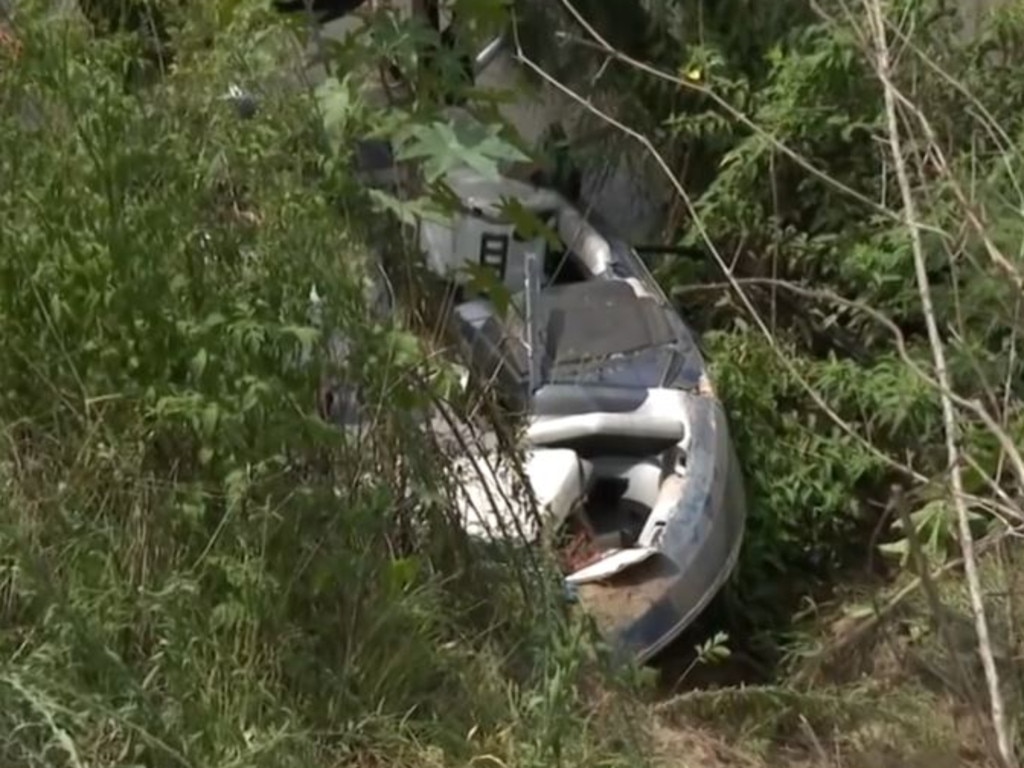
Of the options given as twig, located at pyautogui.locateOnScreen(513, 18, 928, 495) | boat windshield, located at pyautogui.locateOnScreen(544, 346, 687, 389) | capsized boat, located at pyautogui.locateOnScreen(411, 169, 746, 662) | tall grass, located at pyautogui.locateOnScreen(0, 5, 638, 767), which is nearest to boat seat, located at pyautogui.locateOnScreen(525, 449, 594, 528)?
capsized boat, located at pyautogui.locateOnScreen(411, 169, 746, 662)

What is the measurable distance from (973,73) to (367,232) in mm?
3254

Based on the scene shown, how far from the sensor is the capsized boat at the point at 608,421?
5305 millimetres

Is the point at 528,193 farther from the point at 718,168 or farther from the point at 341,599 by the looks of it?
the point at 341,599

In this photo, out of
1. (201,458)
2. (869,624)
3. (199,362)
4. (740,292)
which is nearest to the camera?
(199,362)

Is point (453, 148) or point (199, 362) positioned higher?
point (453, 148)

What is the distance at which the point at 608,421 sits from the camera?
19.4 ft

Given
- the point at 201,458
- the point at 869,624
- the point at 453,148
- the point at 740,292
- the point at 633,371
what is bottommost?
the point at 633,371

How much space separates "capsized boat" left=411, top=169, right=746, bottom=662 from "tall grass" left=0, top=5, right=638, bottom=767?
56 cm

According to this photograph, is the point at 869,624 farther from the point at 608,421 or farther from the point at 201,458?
the point at 201,458

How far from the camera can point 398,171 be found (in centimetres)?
445

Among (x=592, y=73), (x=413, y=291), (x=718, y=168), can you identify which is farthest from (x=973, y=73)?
(x=413, y=291)

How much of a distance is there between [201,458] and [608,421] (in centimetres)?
215

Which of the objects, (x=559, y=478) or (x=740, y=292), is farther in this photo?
(x=559, y=478)

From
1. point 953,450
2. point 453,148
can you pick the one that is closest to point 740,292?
point 453,148
